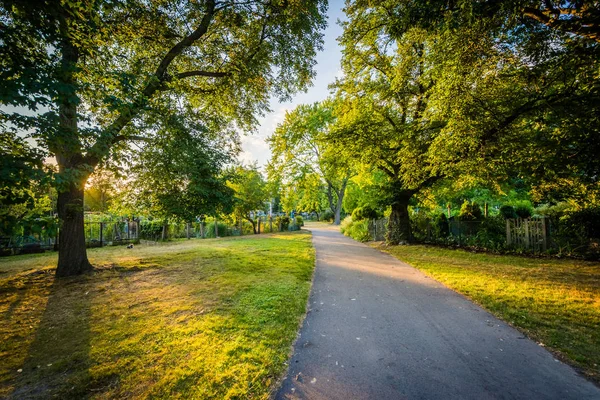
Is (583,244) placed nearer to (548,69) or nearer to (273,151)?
(548,69)

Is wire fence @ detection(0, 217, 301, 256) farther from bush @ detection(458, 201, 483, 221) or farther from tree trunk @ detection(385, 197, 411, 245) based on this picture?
bush @ detection(458, 201, 483, 221)

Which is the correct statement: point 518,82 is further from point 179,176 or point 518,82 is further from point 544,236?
point 179,176

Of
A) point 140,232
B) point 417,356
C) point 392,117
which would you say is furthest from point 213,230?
point 417,356

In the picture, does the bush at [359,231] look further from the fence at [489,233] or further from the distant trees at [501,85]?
the distant trees at [501,85]

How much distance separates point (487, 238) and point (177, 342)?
42.4 ft

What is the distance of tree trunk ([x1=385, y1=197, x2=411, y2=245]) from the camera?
44.9ft

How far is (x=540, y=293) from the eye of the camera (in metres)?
5.34

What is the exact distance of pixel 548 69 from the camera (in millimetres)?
5758

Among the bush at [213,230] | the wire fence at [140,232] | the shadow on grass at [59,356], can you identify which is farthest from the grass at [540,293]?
the bush at [213,230]

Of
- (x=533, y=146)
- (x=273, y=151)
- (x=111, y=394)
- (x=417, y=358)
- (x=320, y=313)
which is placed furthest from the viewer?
(x=273, y=151)

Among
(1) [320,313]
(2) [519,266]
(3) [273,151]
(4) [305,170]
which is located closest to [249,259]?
(1) [320,313]

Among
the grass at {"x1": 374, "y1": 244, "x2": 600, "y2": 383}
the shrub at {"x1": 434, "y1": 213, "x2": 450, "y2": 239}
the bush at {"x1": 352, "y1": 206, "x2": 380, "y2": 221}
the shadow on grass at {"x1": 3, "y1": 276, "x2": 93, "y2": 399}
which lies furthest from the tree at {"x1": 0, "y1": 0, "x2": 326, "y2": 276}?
the bush at {"x1": 352, "y1": 206, "x2": 380, "y2": 221}

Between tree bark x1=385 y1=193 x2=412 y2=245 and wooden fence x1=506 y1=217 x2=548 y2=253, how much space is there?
4446 millimetres

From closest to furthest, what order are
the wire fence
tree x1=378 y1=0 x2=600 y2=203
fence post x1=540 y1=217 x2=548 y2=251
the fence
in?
A: tree x1=378 y1=0 x2=600 y2=203
fence post x1=540 y1=217 x2=548 y2=251
the fence
the wire fence
